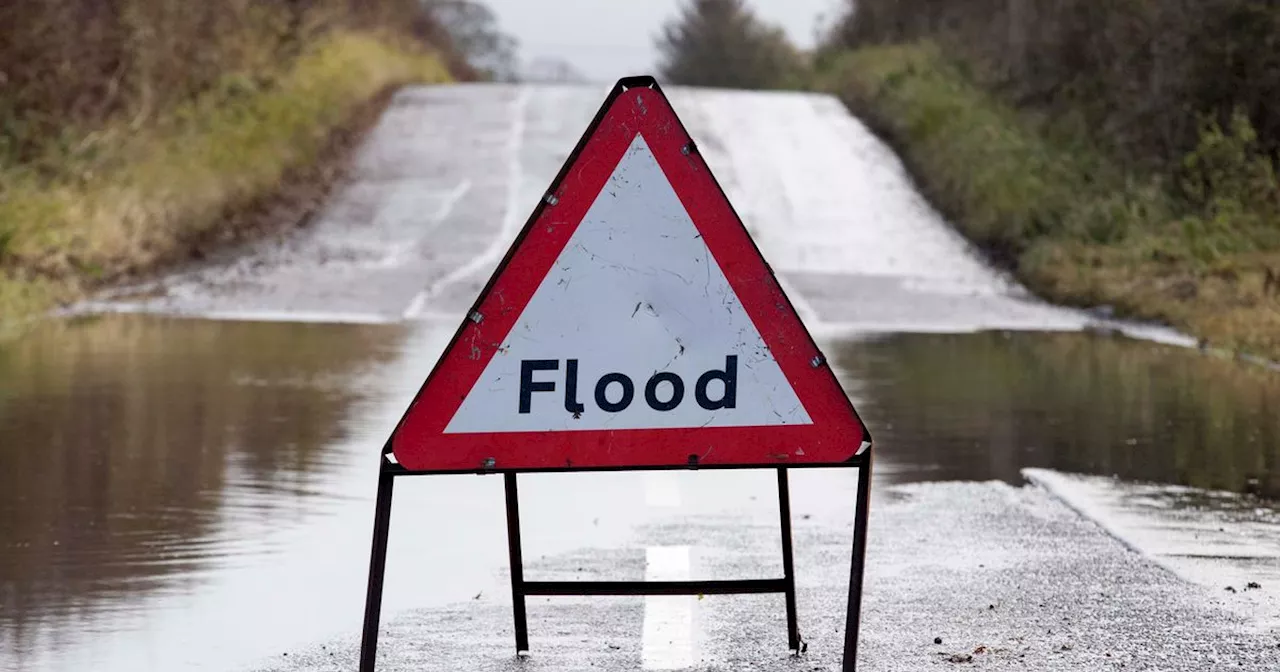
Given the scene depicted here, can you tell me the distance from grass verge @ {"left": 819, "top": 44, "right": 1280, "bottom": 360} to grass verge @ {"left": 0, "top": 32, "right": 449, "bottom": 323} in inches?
344

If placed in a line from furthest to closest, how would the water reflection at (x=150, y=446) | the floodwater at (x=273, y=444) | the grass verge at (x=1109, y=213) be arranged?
the grass verge at (x=1109, y=213) < the water reflection at (x=150, y=446) < the floodwater at (x=273, y=444)

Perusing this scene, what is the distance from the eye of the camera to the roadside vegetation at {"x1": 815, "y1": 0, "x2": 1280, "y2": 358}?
22125 mm

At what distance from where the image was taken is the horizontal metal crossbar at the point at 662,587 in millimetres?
6211

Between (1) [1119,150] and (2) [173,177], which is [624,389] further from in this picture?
(1) [1119,150]

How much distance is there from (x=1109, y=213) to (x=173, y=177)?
35.9 ft

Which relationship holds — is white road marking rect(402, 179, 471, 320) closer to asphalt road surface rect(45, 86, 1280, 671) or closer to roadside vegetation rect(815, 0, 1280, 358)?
asphalt road surface rect(45, 86, 1280, 671)

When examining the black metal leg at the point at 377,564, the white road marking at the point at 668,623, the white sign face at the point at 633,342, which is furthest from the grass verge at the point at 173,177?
the white sign face at the point at 633,342

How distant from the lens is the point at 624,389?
5680 millimetres

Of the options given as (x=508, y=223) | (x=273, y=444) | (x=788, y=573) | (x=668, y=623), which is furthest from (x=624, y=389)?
(x=508, y=223)

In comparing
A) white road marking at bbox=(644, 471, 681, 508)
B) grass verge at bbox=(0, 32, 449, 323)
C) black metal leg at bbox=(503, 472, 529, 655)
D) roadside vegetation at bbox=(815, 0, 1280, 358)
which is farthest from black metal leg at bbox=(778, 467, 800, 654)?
grass verge at bbox=(0, 32, 449, 323)

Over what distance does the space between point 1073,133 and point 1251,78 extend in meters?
6.23

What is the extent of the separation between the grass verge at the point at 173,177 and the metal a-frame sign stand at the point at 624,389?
560 inches

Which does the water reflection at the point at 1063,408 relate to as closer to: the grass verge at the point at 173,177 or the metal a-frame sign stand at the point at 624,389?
the metal a-frame sign stand at the point at 624,389

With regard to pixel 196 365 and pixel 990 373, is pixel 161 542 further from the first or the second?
pixel 990 373
